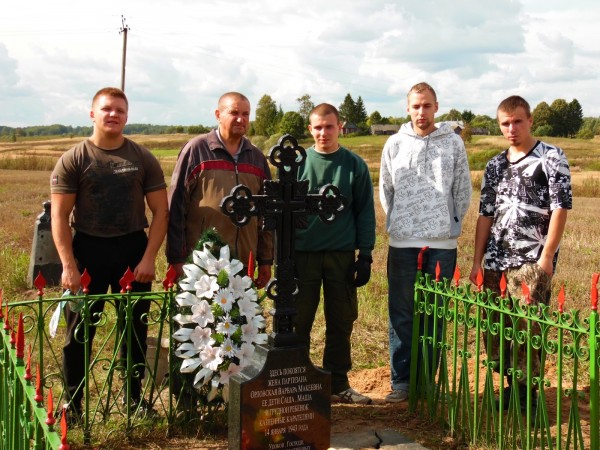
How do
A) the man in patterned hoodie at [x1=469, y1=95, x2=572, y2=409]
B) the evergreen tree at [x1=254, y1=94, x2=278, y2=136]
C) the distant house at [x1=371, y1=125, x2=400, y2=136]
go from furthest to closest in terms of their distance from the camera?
the distant house at [x1=371, y1=125, x2=400, y2=136]
the evergreen tree at [x1=254, y1=94, x2=278, y2=136]
the man in patterned hoodie at [x1=469, y1=95, x2=572, y2=409]

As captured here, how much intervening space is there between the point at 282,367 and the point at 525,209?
2.12 meters

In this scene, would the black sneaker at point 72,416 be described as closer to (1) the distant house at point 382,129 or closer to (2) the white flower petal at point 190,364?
(2) the white flower petal at point 190,364

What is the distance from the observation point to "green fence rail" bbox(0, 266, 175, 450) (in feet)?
8.83

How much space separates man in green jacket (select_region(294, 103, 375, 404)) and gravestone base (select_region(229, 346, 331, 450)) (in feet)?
4.74

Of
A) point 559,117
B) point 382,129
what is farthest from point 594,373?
point 559,117

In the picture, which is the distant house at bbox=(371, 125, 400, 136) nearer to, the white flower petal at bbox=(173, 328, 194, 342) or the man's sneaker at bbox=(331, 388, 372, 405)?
the man's sneaker at bbox=(331, 388, 372, 405)

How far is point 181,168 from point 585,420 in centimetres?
350

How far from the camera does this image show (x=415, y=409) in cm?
509

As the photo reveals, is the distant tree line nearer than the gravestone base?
No

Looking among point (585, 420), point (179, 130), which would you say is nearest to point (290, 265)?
point (585, 420)

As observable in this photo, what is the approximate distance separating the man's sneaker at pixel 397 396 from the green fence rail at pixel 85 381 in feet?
5.54

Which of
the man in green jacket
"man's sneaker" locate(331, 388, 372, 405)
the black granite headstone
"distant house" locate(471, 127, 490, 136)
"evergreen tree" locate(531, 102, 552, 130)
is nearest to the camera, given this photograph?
the man in green jacket

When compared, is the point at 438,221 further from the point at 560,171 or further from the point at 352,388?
the point at 352,388

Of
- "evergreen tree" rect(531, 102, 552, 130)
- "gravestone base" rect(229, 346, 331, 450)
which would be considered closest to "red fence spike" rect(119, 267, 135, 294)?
"gravestone base" rect(229, 346, 331, 450)
